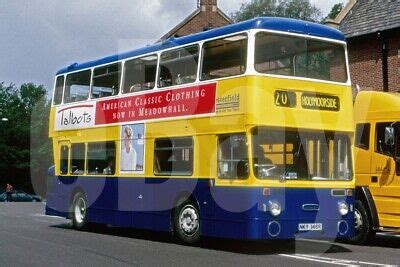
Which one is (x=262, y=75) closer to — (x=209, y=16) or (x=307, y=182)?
(x=307, y=182)

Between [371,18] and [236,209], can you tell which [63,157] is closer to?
[236,209]

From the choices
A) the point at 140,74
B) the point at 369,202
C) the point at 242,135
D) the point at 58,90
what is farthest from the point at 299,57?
the point at 58,90

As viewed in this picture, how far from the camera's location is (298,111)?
12.4m

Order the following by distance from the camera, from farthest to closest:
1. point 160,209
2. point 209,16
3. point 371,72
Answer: point 209,16, point 371,72, point 160,209

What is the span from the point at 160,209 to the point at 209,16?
39927 mm

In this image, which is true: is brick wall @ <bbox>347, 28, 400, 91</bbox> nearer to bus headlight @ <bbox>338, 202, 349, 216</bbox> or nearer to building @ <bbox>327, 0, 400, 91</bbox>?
building @ <bbox>327, 0, 400, 91</bbox>

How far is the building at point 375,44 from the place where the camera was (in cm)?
2550

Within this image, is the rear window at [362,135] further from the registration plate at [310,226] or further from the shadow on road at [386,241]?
the registration plate at [310,226]

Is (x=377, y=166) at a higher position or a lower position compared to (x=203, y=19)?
lower

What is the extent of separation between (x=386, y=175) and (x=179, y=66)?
195 inches

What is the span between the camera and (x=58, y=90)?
18.9 meters

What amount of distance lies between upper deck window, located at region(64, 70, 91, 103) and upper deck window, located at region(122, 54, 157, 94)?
1.97 m

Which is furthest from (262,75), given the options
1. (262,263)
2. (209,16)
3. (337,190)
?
(209,16)

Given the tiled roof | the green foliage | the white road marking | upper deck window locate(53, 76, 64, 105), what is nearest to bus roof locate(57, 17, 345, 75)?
the white road marking
